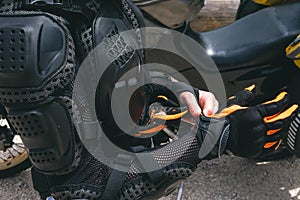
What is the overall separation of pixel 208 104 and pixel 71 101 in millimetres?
472

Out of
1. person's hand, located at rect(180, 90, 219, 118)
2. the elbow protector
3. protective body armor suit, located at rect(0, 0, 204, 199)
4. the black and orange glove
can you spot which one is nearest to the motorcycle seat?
the black and orange glove

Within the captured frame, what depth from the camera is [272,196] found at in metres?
1.65

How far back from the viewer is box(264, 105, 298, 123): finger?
1389mm

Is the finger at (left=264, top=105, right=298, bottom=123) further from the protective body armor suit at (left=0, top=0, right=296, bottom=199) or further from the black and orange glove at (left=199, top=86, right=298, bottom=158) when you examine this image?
the protective body armor suit at (left=0, top=0, right=296, bottom=199)

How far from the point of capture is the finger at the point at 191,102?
4.12 ft

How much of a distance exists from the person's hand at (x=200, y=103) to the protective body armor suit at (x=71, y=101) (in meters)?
0.06

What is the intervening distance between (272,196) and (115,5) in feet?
3.24

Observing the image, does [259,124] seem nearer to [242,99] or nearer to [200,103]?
[242,99]

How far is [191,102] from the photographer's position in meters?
1.29

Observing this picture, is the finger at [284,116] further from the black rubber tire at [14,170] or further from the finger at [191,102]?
the black rubber tire at [14,170]

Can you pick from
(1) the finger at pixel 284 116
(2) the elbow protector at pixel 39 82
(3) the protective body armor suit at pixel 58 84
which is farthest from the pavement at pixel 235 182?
(2) the elbow protector at pixel 39 82

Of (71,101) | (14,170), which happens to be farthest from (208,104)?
(14,170)

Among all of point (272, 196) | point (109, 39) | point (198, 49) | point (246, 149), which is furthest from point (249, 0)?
point (109, 39)

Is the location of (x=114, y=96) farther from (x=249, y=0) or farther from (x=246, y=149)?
(x=249, y=0)
